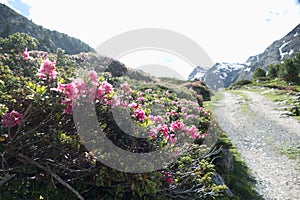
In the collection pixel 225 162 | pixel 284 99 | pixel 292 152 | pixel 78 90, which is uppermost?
pixel 78 90

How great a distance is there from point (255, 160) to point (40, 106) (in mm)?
7453

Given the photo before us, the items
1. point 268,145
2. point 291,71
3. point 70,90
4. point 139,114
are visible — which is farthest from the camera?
point 291,71

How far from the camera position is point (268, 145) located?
373 inches

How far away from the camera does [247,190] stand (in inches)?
223

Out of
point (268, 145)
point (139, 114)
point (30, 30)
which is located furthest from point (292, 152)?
point (30, 30)

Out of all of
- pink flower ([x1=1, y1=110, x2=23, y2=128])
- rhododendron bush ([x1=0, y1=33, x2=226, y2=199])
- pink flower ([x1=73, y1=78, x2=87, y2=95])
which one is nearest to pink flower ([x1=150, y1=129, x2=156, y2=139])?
rhododendron bush ([x1=0, y1=33, x2=226, y2=199])

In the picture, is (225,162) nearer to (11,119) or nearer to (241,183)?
(241,183)

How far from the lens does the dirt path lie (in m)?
6.19

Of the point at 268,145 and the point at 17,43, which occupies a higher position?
the point at 17,43

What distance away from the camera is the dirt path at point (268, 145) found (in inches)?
244

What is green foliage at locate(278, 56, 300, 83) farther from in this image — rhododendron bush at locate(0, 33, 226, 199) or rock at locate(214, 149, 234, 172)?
rhododendron bush at locate(0, 33, 226, 199)

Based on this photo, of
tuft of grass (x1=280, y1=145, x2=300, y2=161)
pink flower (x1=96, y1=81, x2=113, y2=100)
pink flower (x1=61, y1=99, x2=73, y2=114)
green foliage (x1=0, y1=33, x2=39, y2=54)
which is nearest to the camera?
pink flower (x1=61, y1=99, x2=73, y2=114)

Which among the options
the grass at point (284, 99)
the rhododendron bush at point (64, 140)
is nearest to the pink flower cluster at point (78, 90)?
the rhododendron bush at point (64, 140)

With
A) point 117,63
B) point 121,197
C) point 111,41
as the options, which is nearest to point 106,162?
point 121,197
